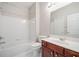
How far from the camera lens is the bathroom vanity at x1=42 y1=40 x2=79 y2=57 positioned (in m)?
1.32

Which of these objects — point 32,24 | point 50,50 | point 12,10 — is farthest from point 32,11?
point 50,50

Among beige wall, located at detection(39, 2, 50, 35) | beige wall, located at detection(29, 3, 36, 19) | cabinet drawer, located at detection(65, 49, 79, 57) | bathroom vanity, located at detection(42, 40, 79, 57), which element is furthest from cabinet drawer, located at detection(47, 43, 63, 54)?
beige wall, located at detection(29, 3, 36, 19)

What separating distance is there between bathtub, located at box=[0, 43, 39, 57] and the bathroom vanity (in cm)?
20

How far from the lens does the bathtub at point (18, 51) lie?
160 centimetres

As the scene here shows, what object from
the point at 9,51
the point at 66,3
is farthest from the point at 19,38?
the point at 66,3

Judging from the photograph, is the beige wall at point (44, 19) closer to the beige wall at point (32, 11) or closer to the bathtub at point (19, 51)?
the beige wall at point (32, 11)

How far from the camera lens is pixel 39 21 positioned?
164cm

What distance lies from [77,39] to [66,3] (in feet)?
2.13

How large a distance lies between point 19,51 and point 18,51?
0.06ft

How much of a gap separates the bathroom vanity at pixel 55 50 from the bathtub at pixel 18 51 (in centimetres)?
26

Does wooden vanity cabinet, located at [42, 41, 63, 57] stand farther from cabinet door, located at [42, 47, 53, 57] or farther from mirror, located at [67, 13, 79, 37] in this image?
mirror, located at [67, 13, 79, 37]

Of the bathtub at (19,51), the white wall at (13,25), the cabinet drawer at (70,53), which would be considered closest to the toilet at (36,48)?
the bathtub at (19,51)

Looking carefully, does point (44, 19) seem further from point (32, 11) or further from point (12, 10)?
point (12, 10)

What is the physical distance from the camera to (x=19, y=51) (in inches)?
64.9
